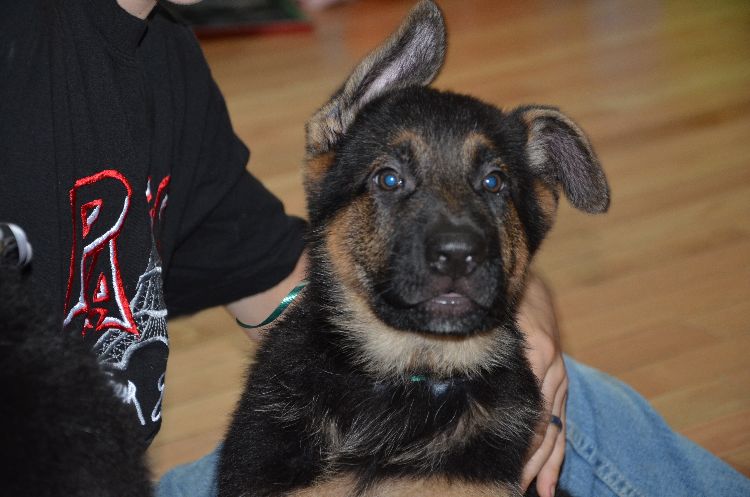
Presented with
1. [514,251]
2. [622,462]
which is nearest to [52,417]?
[514,251]

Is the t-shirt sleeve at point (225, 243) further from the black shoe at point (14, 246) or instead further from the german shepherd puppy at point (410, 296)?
the black shoe at point (14, 246)

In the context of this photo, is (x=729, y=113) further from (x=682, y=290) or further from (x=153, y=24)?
(x=153, y=24)

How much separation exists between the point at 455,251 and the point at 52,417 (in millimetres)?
972

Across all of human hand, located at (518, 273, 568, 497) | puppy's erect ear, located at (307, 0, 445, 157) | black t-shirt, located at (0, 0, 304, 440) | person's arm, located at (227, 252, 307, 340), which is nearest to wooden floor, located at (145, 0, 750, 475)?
person's arm, located at (227, 252, 307, 340)

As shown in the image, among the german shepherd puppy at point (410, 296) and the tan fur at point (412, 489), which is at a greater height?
the german shepherd puppy at point (410, 296)

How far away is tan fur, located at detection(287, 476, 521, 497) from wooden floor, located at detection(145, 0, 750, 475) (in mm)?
706

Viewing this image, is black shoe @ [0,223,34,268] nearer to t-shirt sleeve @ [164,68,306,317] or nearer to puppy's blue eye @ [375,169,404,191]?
puppy's blue eye @ [375,169,404,191]

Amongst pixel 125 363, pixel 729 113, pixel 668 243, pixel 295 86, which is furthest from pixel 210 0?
pixel 125 363

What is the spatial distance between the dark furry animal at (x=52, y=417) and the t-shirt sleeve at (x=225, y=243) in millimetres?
1370

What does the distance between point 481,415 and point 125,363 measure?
84 cm

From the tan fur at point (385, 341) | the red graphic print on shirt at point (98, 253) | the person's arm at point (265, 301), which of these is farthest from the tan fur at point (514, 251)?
the red graphic print on shirt at point (98, 253)

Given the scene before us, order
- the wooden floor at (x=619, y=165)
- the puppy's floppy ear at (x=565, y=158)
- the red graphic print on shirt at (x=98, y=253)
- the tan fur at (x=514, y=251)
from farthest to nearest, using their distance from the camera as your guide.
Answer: the wooden floor at (x=619, y=165) → the puppy's floppy ear at (x=565, y=158) → the tan fur at (x=514, y=251) → the red graphic print on shirt at (x=98, y=253)

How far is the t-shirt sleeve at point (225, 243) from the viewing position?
2.75m

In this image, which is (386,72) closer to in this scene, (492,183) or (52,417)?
(492,183)
